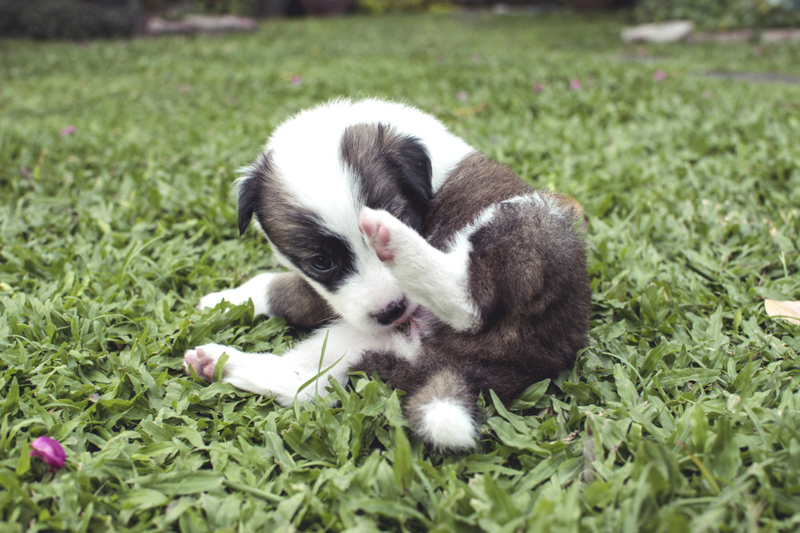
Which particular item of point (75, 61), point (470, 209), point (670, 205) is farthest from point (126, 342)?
point (75, 61)

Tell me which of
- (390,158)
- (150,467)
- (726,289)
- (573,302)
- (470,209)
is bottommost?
(150,467)

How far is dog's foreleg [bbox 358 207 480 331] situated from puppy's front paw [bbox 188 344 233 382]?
2.91ft

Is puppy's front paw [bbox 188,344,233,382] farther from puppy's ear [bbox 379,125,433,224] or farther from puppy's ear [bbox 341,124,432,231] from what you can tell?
puppy's ear [bbox 379,125,433,224]

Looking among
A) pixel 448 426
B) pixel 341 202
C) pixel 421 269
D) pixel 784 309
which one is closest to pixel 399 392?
pixel 448 426

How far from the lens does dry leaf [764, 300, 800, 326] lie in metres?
2.48

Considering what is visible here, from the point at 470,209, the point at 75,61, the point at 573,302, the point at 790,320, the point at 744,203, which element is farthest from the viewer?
the point at 75,61

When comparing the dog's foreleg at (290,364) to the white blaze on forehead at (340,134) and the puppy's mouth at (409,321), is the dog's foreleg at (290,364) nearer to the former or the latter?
the puppy's mouth at (409,321)

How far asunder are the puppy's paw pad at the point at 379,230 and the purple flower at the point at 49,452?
4.27 feet

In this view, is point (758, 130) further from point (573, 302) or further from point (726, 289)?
point (573, 302)

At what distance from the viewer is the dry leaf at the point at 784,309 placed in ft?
8.13

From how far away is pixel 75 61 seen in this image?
32.4ft

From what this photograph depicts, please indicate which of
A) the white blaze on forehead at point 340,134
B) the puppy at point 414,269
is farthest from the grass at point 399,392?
the white blaze on forehead at point 340,134

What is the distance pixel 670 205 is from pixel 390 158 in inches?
96.3

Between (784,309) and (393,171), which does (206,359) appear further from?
(784,309)
